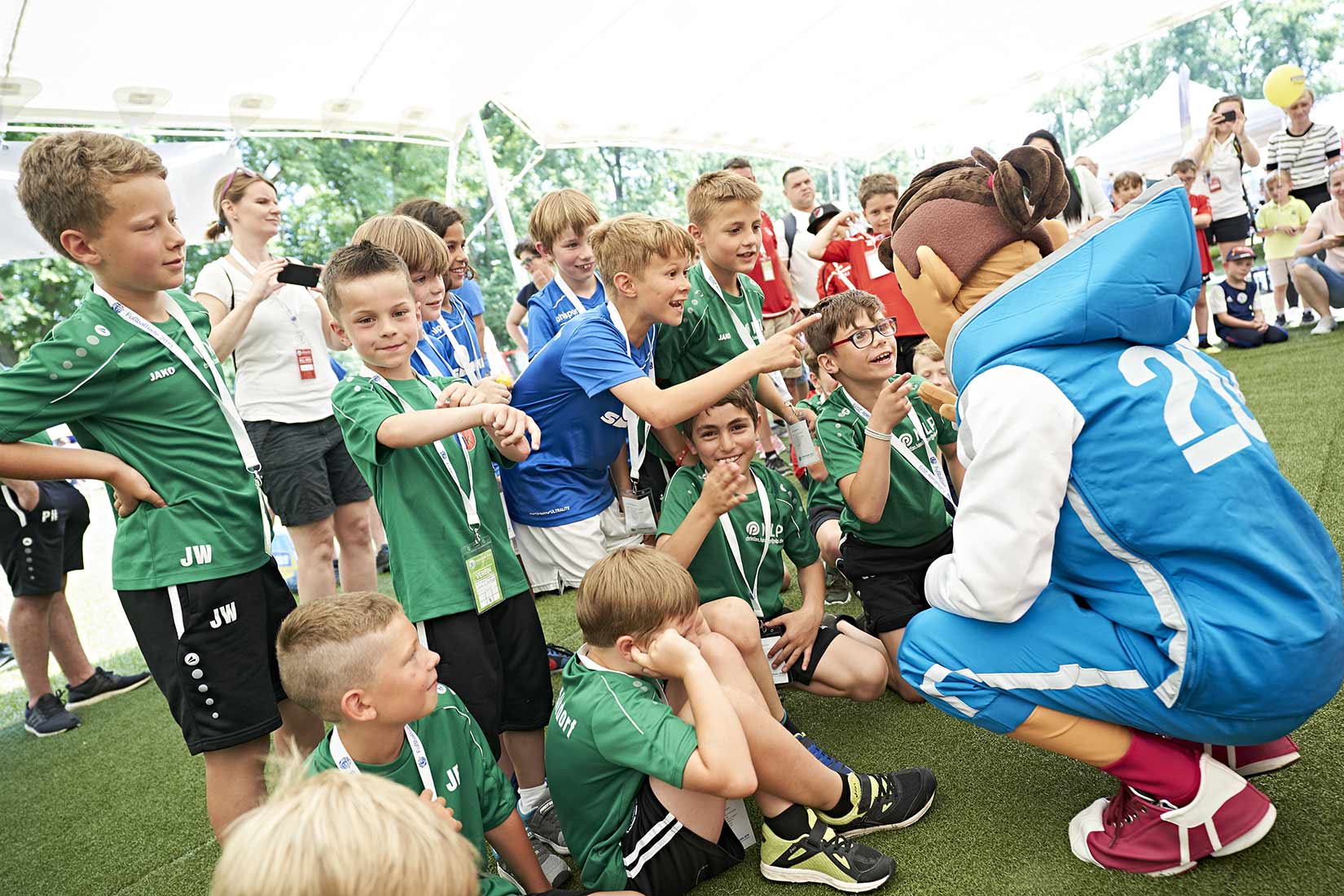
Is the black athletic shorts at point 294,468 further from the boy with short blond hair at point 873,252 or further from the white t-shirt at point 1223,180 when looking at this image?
the white t-shirt at point 1223,180

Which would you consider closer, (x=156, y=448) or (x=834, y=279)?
(x=156, y=448)

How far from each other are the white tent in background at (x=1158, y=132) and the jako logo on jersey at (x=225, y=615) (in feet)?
55.7

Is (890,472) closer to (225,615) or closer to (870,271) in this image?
(225,615)

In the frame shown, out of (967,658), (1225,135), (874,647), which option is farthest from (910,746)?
(1225,135)

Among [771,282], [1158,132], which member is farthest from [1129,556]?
[1158,132]

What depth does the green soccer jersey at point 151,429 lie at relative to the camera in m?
1.97

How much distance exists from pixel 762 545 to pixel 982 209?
4.19ft

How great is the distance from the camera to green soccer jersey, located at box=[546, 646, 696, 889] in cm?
186

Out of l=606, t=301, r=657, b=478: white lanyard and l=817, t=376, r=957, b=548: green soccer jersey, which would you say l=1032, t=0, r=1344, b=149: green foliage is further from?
l=606, t=301, r=657, b=478: white lanyard

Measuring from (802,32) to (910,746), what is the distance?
317 inches

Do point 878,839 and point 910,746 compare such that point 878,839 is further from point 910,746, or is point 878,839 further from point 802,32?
point 802,32

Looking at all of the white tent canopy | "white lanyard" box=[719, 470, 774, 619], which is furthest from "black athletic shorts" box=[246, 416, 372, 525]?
the white tent canopy

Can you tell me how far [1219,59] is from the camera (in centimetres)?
3138

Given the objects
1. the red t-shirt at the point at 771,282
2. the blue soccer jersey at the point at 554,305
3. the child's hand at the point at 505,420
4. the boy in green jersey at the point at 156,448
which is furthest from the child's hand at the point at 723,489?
the red t-shirt at the point at 771,282
